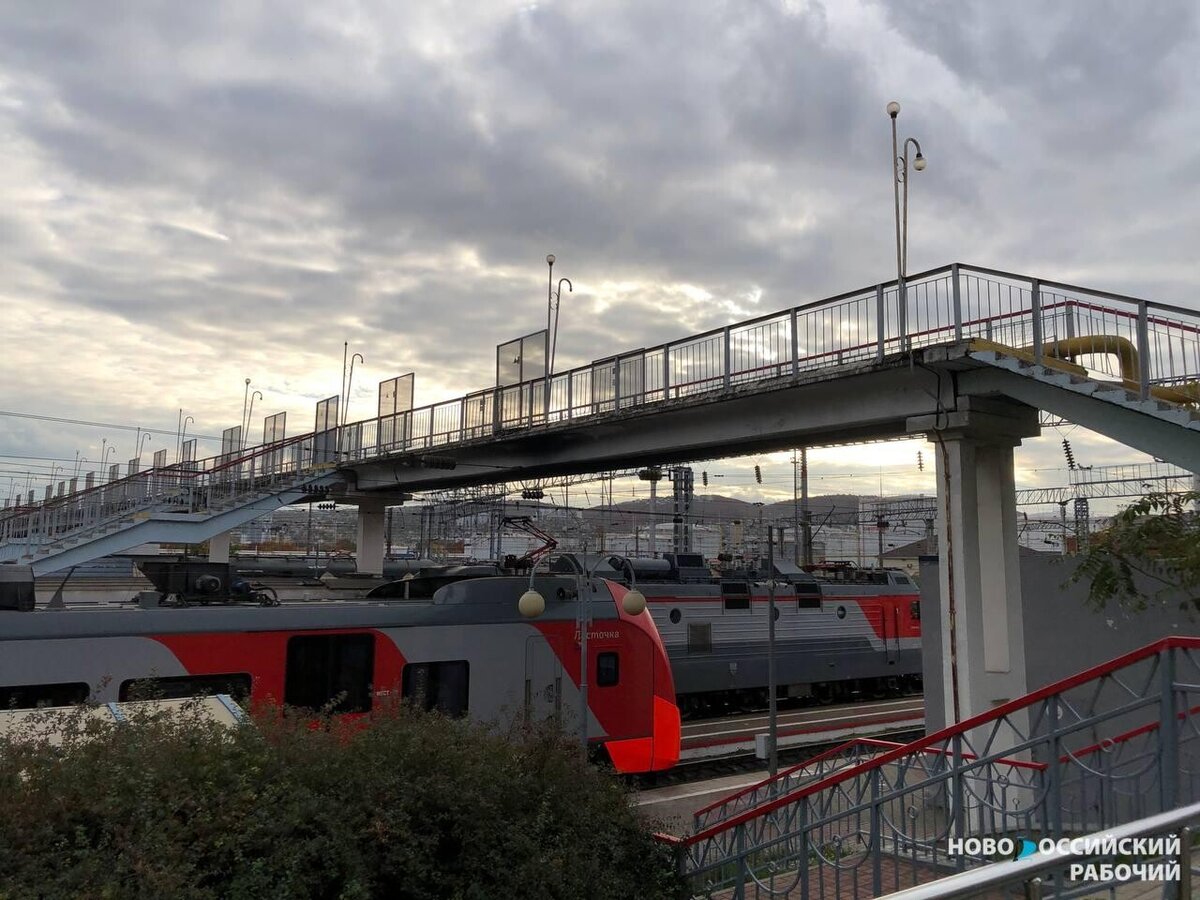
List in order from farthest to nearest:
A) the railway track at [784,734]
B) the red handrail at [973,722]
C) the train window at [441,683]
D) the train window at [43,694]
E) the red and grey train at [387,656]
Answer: the railway track at [784,734]
the train window at [441,683]
the red and grey train at [387,656]
the train window at [43,694]
the red handrail at [973,722]

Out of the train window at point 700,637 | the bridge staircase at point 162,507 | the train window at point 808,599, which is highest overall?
the bridge staircase at point 162,507

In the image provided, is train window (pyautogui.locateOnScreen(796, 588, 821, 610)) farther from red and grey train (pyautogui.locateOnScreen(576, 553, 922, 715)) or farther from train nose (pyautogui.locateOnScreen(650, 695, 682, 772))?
train nose (pyautogui.locateOnScreen(650, 695, 682, 772))

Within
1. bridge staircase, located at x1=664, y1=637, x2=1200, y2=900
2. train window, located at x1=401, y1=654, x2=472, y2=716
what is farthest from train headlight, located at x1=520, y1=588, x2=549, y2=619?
bridge staircase, located at x1=664, y1=637, x2=1200, y2=900

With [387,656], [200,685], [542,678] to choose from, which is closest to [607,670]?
[542,678]

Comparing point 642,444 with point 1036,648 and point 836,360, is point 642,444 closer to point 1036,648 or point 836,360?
point 836,360

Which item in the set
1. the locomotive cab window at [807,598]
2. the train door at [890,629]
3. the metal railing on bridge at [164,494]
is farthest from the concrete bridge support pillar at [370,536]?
the train door at [890,629]

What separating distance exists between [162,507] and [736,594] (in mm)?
18209

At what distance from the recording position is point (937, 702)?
15.9 metres

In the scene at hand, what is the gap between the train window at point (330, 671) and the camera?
1119cm

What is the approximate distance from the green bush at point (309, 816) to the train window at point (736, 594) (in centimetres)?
1558

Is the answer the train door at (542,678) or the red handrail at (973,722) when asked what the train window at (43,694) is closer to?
the train door at (542,678)

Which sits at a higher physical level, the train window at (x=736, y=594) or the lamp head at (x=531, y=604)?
the lamp head at (x=531, y=604)

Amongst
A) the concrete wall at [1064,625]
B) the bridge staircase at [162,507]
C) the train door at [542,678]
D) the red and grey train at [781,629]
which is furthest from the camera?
the bridge staircase at [162,507]

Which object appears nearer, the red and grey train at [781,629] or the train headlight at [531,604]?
the train headlight at [531,604]
